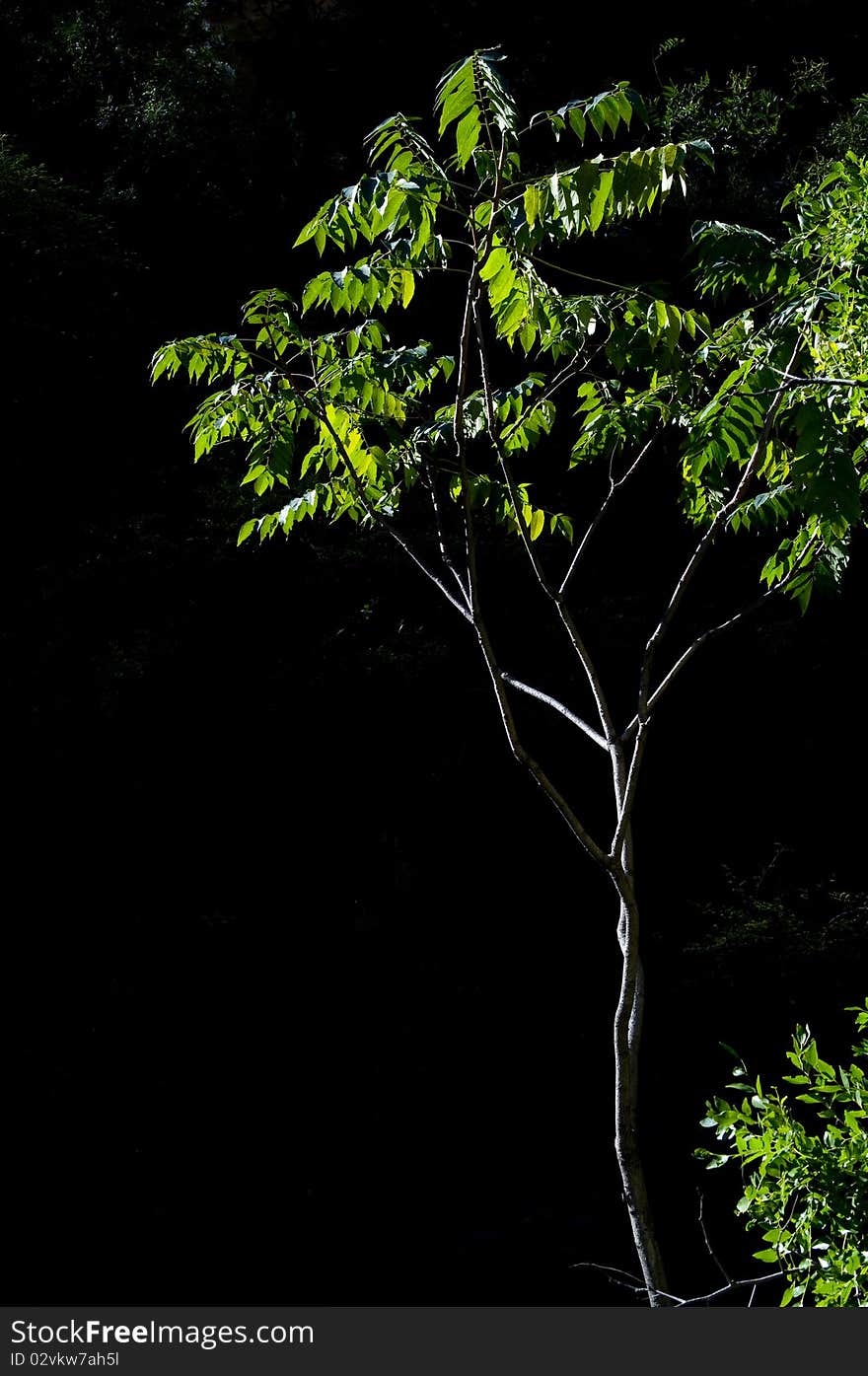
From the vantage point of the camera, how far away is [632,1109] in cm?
231

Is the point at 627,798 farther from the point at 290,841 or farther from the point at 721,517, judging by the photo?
the point at 290,841

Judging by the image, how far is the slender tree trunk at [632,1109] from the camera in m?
2.22

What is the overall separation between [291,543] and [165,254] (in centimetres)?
286

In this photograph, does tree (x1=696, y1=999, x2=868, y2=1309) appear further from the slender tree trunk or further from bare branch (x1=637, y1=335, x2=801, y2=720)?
bare branch (x1=637, y1=335, x2=801, y2=720)

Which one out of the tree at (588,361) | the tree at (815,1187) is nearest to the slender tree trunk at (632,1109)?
the tree at (588,361)

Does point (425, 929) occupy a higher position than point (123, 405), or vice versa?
point (123, 405)

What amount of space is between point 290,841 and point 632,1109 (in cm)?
392

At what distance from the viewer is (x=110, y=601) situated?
632cm

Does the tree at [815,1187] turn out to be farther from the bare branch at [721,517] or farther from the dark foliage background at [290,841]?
the dark foliage background at [290,841]

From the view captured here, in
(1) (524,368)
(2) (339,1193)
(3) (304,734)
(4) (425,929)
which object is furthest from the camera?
(1) (524,368)

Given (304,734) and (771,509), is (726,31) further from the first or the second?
(771,509)

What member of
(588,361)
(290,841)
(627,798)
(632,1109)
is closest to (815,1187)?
(632,1109)

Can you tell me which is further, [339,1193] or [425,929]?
[425,929]
